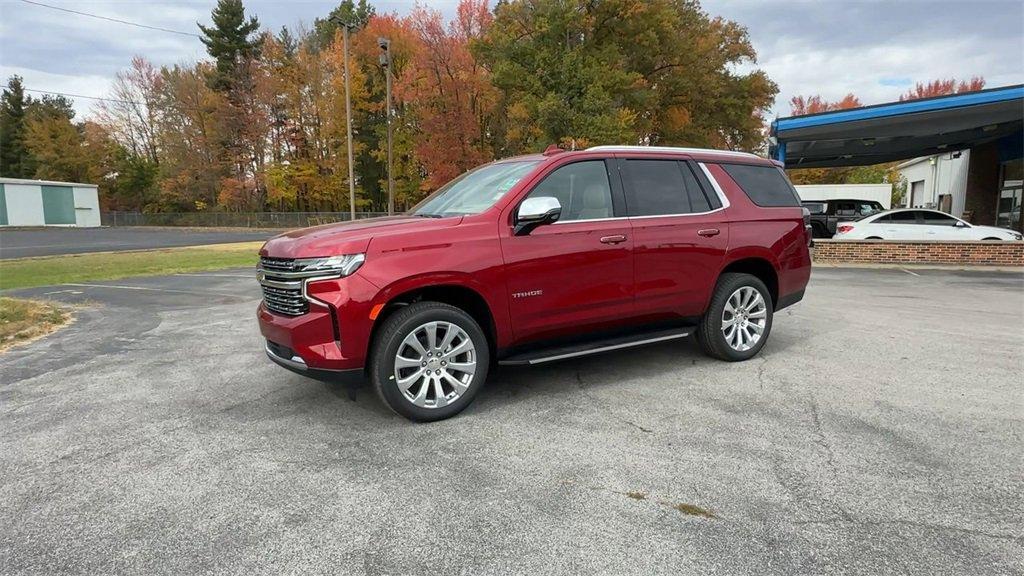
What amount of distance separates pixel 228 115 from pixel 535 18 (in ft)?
98.5

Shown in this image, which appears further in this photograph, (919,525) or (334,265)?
(334,265)

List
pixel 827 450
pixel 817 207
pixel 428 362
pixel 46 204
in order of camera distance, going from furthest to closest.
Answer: pixel 46 204 < pixel 817 207 < pixel 428 362 < pixel 827 450

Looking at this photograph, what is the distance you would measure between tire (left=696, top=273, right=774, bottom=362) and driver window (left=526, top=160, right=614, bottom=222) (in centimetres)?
145

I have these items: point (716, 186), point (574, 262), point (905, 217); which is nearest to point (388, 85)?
point (905, 217)

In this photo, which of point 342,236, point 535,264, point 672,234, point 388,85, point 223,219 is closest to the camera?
point 342,236

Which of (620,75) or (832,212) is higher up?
(620,75)

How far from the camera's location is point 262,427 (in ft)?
13.0

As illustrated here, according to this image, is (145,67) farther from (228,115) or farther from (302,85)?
(302,85)

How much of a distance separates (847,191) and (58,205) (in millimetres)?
→ 62109

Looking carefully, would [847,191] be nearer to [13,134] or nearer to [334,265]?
[334,265]

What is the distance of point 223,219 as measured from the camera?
161 feet

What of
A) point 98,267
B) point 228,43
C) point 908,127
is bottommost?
point 98,267

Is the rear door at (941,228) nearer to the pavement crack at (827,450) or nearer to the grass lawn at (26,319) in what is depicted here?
the pavement crack at (827,450)

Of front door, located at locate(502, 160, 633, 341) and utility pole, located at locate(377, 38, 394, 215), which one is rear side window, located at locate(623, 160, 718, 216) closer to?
front door, located at locate(502, 160, 633, 341)
